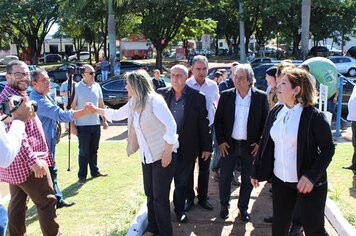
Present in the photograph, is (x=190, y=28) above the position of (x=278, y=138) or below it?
above

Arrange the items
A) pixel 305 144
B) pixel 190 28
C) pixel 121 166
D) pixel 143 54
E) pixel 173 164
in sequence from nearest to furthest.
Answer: pixel 305 144 < pixel 173 164 < pixel 121 166 < pixel 190 28 < pixel 143 54

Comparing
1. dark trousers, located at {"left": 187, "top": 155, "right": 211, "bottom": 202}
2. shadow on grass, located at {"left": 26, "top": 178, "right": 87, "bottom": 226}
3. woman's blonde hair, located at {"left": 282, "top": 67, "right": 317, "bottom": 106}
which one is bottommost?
shadow on grass, located at {"left": 26, "top": 178, "right": 87, "bottom": 226}

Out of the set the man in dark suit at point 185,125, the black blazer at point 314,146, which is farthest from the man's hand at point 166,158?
the black blazer at point 314,146

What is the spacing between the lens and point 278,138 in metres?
3.41

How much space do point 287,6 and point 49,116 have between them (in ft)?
85.0

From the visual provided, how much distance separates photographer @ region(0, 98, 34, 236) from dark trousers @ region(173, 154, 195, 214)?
2.02m

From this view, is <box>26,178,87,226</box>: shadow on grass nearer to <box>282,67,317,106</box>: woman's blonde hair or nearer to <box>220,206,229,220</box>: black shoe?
<box>220,206,229,220</box>: black shoe

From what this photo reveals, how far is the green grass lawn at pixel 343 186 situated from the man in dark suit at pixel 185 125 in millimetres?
1741

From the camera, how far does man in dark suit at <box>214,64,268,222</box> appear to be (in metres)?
4.69

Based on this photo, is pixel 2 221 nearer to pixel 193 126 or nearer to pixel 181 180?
pixel 181 180

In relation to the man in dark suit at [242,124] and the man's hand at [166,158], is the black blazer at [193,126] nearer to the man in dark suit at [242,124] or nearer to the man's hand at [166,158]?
the man in dark suit at [242,124]

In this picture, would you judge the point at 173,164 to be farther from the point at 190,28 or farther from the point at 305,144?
the point at 190,28

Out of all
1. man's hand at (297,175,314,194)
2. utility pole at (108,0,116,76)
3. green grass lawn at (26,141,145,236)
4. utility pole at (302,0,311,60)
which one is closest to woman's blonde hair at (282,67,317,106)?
man's hand at (297,175,314,194)

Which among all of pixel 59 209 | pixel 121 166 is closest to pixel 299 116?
pixel 59 209
